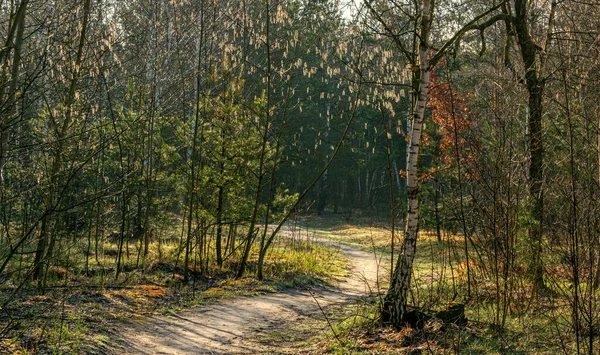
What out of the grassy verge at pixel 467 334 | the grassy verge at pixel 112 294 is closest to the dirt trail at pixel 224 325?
the grassy verge at pixel 112 294

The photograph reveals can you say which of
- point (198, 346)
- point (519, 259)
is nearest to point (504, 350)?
point (519, 259)

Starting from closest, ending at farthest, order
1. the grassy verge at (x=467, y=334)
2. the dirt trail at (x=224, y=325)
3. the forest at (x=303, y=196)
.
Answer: the forest at (x=303, y=196)
the grassy verge at (x=467, y=334)
the dirt trail at (x=224, y=325)

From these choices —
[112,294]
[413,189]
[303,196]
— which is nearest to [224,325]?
[112,294]

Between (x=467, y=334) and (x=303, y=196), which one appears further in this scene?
(x=303, y=196)

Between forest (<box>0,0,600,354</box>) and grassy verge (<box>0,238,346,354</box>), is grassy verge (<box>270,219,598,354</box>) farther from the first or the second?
grassy verge (<box>0,238,346,354</box>)

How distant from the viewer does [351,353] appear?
6582 mm

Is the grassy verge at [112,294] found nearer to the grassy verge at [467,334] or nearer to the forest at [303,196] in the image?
the forest at [303,196]

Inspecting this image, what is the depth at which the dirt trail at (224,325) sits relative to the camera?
22.9 feet

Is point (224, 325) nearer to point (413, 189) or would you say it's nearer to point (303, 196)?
point (413, 189)

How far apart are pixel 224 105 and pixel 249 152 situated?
129 centimetres

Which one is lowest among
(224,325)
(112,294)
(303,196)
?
(224,325)

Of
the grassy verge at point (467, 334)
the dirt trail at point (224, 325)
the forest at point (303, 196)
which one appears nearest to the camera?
the forest at point (303, 196)

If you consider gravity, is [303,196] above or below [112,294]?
above

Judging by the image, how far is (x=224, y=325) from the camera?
8.35 metres
